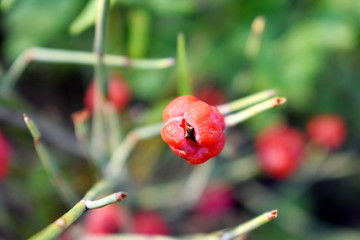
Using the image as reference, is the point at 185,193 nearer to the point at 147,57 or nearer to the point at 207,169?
the point at 207,169

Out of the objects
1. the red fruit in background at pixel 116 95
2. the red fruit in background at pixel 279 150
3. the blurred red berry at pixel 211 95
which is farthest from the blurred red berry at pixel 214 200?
the red fruit in background at pixel 116 95

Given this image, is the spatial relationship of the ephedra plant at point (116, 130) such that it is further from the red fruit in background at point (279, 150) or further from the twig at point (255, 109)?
the red fruit in background at point (279, 150)

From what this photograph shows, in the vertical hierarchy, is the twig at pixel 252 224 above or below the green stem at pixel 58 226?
below

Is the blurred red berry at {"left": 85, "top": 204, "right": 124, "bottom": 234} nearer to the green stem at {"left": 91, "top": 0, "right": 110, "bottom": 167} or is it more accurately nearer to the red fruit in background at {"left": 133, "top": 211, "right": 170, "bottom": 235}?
the red fruit in background at {"left": 133, "top": 211, "right": 170, "bottom": 235}

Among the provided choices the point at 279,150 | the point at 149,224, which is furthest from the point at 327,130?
the point at 149,224

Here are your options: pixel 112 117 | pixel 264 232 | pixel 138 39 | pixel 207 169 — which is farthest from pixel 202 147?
pixel 264 232

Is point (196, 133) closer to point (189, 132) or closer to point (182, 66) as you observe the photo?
point (189, 132)

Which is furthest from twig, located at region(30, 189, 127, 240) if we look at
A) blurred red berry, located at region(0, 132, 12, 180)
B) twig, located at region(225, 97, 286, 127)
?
blurred red berry, located at region(0, 132, 12, 180)
